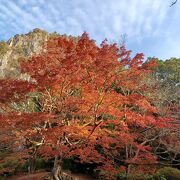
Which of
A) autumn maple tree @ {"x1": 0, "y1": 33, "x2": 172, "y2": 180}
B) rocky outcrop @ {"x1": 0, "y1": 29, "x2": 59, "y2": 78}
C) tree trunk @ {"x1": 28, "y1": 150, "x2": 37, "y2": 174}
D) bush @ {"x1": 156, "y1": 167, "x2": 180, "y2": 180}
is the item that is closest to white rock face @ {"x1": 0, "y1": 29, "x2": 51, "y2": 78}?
rocky outcrop @ {"x1": 0, "y1": 29, "x2": 59, "y2": 78}

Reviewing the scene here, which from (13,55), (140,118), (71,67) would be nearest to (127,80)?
(140,118)

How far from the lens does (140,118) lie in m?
11.1

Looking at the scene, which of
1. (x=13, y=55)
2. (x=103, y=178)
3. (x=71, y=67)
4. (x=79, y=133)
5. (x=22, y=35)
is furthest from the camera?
(x=22, y=35)

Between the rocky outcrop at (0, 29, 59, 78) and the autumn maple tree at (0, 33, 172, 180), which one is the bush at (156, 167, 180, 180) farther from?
the rocky outcrop at (0, 29, 59, 78)

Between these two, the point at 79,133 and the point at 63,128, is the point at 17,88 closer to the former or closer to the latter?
the point at 63,128

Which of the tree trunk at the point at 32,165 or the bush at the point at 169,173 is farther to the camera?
the tree trunk at the point at 32,165

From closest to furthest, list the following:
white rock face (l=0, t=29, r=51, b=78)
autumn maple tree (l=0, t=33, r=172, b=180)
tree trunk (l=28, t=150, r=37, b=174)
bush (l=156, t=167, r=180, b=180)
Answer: autumn maple tree (l=0, t=33, r=172, b=180) < bush (l=156, t=167, r=180, b=180) < tree trunk (l=28, t=150, r=37, b=174) < white rock face (l=0, t=29, r=51, b=78)

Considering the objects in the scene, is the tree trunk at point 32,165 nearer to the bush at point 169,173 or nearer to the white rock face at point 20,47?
the bush at point 169,173

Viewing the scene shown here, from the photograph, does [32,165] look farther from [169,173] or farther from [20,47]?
[20,47]

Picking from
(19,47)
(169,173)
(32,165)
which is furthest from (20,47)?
(169,173)

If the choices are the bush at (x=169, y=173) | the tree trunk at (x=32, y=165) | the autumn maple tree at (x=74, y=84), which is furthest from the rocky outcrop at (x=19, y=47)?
the autumn maple tree at (x=74, y=84)

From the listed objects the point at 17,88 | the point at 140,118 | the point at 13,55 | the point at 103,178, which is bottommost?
the point at 103,178

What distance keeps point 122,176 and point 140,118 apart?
440 cm

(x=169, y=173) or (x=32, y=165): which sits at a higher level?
(x=169, y=173)
